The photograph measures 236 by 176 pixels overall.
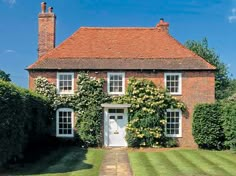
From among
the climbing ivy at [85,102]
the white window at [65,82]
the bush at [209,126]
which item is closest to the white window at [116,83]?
the climbing ivy at [85,102]

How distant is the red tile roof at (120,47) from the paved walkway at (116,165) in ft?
27.0

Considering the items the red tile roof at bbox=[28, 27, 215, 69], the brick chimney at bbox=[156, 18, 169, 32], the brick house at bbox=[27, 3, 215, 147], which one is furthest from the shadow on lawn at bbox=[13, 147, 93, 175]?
the brick chimney at bbox=[156, 18, 169, 32]

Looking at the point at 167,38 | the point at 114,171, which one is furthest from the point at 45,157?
the point at 167,38

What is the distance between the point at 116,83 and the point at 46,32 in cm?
719

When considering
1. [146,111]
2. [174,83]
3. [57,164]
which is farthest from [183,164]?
[174,83]

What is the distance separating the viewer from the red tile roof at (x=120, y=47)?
101ft

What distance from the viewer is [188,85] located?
3041cm

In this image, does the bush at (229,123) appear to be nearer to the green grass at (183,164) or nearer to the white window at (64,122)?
the green grass at (183,164)

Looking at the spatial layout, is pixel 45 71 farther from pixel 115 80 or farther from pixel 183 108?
pixel 183 108

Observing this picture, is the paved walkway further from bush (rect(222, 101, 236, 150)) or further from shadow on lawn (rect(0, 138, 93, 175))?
bush (rect(222, 101, 236, 150))

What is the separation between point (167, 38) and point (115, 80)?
598 centimetres

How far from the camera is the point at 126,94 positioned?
29875mm

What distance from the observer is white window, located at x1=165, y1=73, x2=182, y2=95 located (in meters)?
30.4

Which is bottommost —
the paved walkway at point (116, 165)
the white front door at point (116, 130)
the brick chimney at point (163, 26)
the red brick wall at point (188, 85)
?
the paved walkway at point (116, 165)
